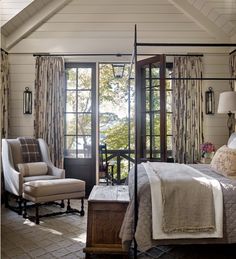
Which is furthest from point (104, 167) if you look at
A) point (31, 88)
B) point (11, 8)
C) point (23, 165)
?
point (11, 8)

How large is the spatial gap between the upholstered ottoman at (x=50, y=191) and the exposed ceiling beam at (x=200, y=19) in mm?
3366

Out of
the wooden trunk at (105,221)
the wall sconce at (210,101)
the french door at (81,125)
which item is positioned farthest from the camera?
the french door at (81,125)

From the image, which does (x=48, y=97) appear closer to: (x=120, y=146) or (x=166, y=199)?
(x=120, y=146)

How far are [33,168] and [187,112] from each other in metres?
2.65

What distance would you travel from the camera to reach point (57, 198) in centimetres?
380

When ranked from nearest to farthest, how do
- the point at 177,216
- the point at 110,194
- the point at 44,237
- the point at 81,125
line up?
the point at 177,216 < the point at 110,194 < the point at 44,237 < the point at 81,125

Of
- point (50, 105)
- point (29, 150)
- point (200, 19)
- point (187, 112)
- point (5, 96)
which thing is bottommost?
point (29, 150)

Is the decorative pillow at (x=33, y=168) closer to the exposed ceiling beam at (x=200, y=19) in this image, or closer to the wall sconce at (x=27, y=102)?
the wall sconce at (x=27, y=102)

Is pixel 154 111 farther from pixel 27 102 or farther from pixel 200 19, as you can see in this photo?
pixel 27 102

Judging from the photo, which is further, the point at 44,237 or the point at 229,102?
the point at 229,102

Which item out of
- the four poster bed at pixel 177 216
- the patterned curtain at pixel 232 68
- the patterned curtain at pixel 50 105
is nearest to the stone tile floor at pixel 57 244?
the four poster bed at pixel 177 216

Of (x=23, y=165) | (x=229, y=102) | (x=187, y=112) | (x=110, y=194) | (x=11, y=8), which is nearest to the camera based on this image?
(x=110, y=194)

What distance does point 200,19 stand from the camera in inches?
199

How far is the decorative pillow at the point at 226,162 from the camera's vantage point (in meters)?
Result: 2.84
